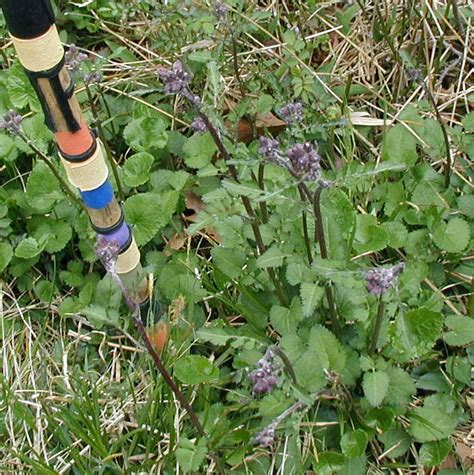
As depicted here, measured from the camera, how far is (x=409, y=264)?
6.45 ft

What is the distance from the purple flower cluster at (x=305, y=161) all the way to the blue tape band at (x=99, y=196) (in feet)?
1.53

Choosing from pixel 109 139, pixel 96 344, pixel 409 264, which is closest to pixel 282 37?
pixel 109 139

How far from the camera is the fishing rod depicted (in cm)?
141

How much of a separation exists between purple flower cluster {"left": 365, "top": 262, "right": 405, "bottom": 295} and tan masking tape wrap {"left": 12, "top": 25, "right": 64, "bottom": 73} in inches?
27.4

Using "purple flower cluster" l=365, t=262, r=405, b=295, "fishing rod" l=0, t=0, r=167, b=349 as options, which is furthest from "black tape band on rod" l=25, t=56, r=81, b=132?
"purple flower cluster" l=365, t=262, r=405, b=295

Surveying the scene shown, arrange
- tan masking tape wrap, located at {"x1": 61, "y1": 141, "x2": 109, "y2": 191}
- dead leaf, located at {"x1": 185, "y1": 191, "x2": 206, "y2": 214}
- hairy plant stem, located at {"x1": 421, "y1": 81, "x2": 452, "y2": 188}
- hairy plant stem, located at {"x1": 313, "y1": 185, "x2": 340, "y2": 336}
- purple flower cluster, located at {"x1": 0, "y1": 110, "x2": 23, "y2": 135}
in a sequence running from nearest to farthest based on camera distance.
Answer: hairy plant stem, located at {"x1": 313, "y1": 185, "x2": 340, "y2": 336} < tan masking tape wrap, located at {"x1": 61, "y1": 141, "x2": 109, "y2": 191} < purple flower cluster, located at {"x1": 0, "y1": 110, "x2": 23, "y2": 135} < hairy plant stem, located at {"x1": 421, "y1": 81, "x2": 452, "y2": 188} < dead leaf, located at {"x1": 185, "y1": 191, "x2": 206, "y2": 214}

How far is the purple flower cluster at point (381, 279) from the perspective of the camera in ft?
4.64

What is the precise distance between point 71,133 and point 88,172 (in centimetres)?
10

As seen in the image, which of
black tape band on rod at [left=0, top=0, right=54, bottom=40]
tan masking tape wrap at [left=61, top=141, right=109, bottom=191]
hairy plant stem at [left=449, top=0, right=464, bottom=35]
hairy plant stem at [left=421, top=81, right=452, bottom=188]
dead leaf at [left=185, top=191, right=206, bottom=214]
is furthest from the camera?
hairy plant stem at [left=449, top=0, right=464, bottom=35]

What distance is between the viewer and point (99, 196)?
1698 millimetres

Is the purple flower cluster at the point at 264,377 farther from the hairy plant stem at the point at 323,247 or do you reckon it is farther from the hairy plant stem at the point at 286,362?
the hairy plant stem at the point at 323,247

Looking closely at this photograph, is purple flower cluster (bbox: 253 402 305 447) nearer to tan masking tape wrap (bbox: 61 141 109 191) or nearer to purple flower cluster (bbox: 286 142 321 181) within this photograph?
purple flower cluster (bbox: 286 142 321 181)

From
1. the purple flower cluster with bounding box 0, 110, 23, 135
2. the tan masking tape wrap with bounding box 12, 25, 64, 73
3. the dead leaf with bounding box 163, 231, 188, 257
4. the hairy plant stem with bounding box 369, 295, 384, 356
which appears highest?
the tan masking tape wrap with bounding box 12, 25, 64, 73

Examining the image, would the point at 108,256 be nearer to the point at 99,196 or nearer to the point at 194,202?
the point at 99,196
